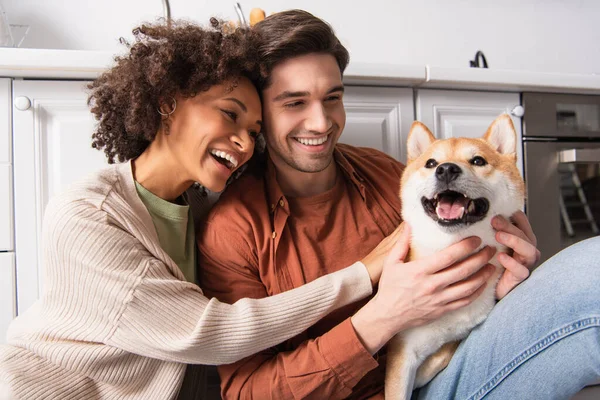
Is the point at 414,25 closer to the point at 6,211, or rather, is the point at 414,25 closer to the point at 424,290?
→ the point at 424,290

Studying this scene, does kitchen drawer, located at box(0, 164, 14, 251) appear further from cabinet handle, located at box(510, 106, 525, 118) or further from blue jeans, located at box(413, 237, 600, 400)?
cabinet handle, located at box(510, 106, 525, 118)

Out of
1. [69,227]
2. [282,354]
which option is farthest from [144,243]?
[282,354]

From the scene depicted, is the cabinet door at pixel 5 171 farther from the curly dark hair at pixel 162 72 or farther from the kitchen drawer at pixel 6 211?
the curly dark hair at pixel 162 72

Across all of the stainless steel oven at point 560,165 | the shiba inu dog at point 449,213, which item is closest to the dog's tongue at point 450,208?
the shiba inu dog at point 449,213

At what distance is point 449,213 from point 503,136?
27cm

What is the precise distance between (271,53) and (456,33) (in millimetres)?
1508

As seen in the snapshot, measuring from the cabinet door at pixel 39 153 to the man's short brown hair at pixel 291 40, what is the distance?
0.54 meters

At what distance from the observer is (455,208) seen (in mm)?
840

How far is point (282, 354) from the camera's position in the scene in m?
0.93

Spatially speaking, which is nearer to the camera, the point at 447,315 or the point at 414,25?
the point at 447,315

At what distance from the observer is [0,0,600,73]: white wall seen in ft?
5.76

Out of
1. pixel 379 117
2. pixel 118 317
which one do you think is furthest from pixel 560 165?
pixel 118 317

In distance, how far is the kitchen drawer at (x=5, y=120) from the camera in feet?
3.80

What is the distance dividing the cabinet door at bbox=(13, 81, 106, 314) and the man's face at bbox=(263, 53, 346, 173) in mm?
551
